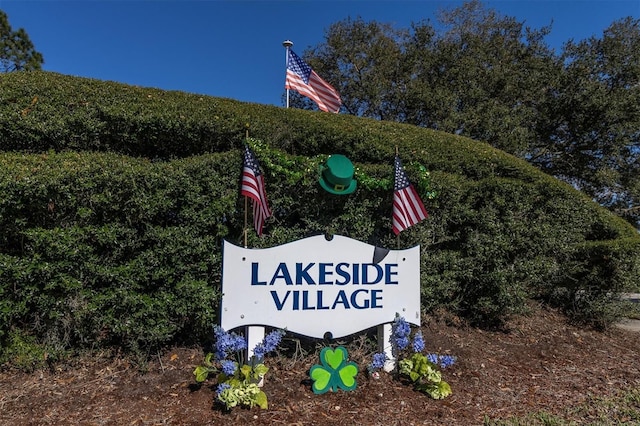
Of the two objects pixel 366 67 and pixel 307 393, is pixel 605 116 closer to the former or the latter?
pixel 366 67

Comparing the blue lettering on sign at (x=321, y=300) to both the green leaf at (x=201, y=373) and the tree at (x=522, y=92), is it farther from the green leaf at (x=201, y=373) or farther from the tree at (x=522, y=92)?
the tree at (x=522, y=92)

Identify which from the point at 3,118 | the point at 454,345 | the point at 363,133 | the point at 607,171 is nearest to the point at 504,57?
the point at 607,171

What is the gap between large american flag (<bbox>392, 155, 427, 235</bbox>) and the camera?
161 inches

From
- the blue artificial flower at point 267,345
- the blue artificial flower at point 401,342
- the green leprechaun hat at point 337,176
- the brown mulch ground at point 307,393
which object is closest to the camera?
the brown mulch ground at point 307,393

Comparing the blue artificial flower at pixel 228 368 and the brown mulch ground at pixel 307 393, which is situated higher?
the blue artificial flower at pixel 228 368

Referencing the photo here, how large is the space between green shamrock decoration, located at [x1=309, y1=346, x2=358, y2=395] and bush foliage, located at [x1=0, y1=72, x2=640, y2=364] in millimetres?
1021

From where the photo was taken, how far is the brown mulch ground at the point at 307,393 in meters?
2.87

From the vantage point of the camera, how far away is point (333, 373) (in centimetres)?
329

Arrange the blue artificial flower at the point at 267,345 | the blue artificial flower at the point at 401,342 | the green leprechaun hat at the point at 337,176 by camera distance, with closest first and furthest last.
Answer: the blue artificial flower at the point at 267,345
the blue artificial flower at the point at 401,342
the green leprechaun hat at the point at 337,176

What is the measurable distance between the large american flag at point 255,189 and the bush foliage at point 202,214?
0.49 feet

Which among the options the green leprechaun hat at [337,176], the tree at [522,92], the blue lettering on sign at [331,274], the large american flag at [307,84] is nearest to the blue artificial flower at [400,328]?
the blue lettering on sign at [331,274]

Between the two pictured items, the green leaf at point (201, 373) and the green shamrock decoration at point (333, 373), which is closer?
the green leaf at point (201, 373)

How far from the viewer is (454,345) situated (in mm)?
4340

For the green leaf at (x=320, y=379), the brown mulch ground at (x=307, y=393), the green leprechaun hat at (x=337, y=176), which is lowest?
the brown mulch ground at (x=307, y=393)
